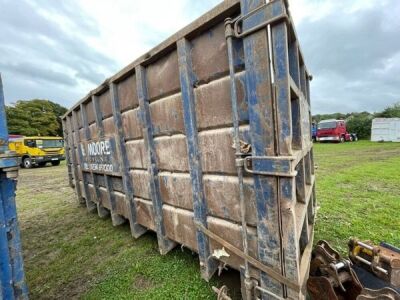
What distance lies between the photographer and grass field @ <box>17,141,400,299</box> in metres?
2.47

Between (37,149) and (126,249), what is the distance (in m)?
19.4

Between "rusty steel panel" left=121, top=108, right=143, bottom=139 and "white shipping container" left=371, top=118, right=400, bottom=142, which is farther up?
"rusty steel panel" left=121, top=108, right=143, bottom=139

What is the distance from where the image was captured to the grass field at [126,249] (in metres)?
2.47

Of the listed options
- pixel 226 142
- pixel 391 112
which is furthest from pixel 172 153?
pixel 391 112

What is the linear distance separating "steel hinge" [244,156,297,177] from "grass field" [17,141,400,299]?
1.38 m

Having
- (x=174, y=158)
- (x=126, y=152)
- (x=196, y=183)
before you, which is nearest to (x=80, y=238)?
(x=126, y=152)

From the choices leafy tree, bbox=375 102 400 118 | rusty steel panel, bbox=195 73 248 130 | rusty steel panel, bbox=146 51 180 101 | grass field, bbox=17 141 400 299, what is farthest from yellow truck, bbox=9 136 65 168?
leafy tree, bbox=375 102 400 118

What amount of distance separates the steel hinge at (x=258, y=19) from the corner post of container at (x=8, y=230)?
6.25 feet

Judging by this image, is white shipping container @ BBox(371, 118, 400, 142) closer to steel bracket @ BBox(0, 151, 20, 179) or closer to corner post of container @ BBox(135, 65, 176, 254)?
corner post of container @ BBox(135, 65, 176, 254)

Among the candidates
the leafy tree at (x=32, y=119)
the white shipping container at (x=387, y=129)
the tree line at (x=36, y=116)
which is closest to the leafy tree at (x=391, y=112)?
the tree line at (x=36, y=116)

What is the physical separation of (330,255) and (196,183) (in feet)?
4.42

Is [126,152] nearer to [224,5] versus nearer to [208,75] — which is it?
[208,75]

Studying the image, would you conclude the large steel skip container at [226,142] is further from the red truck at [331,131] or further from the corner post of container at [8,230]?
the red truck at [331,131]

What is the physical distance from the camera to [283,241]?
1.58 m
